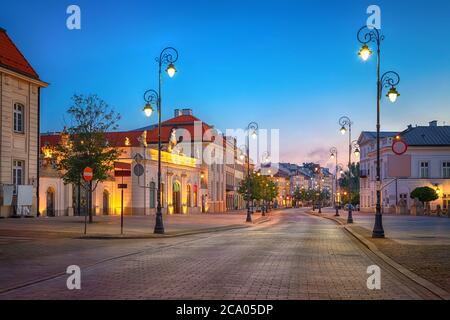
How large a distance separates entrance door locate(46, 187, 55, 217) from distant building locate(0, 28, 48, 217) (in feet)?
13.6

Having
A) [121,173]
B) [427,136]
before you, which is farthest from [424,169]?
[121,173]

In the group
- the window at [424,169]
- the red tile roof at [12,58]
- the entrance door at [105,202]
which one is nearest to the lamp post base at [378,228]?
the red tile roof at [12,58]

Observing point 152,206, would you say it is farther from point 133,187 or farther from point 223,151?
point 223,151

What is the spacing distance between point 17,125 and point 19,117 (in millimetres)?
669

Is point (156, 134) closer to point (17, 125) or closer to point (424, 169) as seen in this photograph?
point (424, 169)

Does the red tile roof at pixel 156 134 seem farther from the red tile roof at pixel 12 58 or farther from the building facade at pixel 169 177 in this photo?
the red tile roof at pixel 12 58

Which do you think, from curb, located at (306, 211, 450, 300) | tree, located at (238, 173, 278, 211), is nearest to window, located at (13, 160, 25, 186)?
curb, located at (306, 211, 450, 300)

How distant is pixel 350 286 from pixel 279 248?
30.3ft

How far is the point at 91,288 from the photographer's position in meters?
10.8

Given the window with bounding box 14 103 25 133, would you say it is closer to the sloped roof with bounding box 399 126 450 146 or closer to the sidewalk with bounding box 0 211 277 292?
the sidewalk with bounding box 0 211 277 292

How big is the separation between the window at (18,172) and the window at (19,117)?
2347mm

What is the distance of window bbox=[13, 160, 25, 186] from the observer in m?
40.2

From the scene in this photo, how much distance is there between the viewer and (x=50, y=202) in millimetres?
46594
